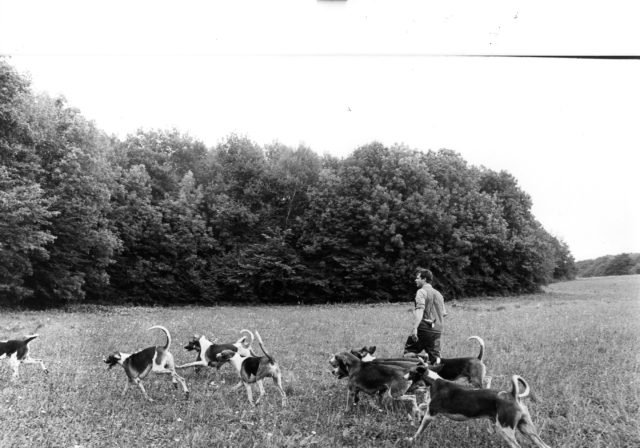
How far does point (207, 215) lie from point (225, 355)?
2.34 meters

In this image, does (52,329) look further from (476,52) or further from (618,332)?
(618,332)

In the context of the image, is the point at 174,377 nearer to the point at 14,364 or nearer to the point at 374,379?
the point at 14,364

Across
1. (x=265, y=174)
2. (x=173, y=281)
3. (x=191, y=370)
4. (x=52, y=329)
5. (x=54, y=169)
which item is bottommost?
(x=191, y=370)

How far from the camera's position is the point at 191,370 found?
7.88 m

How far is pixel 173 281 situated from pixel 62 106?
3.18 metres

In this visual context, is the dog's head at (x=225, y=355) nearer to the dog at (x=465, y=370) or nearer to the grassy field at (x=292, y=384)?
the grassy field at (x=292, y=384)

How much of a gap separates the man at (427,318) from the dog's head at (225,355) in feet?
9.33

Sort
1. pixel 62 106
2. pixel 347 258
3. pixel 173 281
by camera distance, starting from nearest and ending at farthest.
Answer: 1. pixel 62 106
2. pixel 173 281
3. pixel 347 258

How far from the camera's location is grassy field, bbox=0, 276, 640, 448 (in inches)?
158

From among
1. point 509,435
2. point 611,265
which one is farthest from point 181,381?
point 611,265

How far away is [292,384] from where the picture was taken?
6.68 meters

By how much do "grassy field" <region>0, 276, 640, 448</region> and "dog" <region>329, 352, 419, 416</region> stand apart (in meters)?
0.25

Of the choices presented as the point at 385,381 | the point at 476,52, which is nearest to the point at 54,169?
the point at 385,381

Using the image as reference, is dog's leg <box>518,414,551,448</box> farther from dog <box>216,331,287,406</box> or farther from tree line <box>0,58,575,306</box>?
dog <box>216,331,287,406</box>
